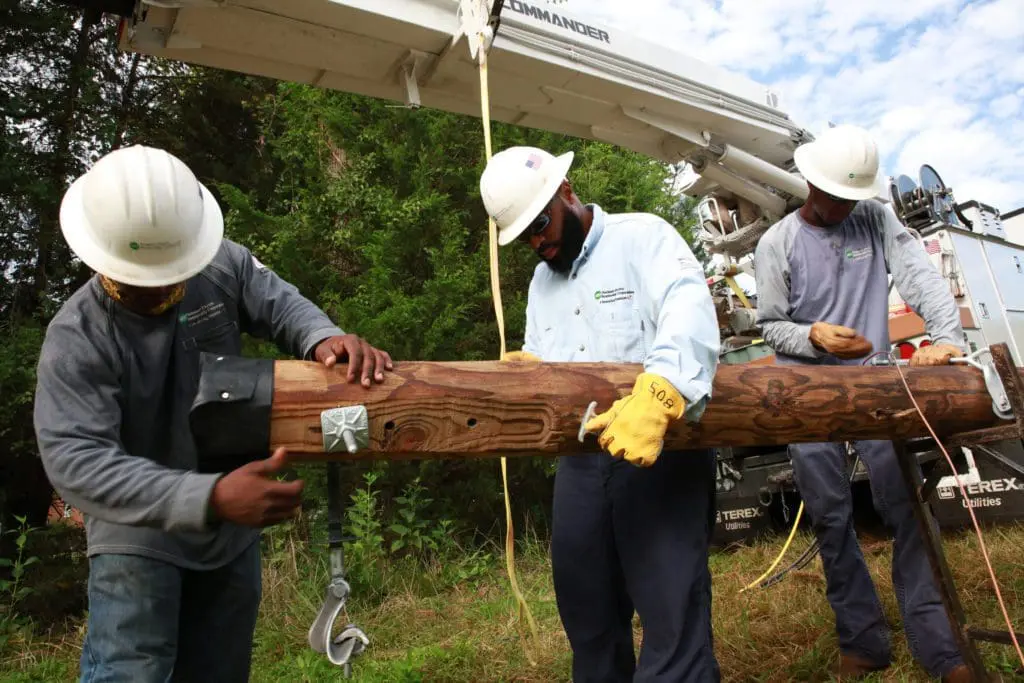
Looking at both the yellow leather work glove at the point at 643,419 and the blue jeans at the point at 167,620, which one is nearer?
the yellow leather work glove at the point at 643,419

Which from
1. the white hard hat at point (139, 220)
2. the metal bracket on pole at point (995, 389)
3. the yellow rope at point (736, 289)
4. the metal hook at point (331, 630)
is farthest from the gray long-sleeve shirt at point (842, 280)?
the yellow rope at point (736, 289)

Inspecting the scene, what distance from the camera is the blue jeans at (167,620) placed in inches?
76.7

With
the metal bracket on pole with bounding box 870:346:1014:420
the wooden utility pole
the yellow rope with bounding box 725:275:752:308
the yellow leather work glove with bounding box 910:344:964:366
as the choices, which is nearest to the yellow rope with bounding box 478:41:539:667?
the wooden utility pole

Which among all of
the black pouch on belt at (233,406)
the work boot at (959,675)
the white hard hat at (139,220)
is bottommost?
the work boot at (959,675)

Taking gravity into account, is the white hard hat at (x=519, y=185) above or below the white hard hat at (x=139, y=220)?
above

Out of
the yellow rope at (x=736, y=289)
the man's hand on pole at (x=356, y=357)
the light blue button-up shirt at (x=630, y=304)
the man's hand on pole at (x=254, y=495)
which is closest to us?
the man's hand on pole at (x=254, y=495)

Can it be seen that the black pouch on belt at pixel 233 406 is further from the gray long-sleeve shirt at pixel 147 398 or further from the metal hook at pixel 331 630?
the metal hook at pixel 331 630

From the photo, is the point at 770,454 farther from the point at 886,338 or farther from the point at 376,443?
the point at 376,443

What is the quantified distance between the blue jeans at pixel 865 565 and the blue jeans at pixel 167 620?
2.33 meters

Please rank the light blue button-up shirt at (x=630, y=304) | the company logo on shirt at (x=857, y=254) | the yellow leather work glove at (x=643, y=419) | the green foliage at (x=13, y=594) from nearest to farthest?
the yellow leather work glove at (x=643, y=419)
the light blue button-up shirt at (x=630, y=304)
the company logo on shirt at (x=857, y=254)
the green foliage at (x=13, y=594)

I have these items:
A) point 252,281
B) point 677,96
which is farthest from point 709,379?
point 677,96

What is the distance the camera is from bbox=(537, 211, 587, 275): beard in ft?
8.32

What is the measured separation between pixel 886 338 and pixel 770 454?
225 cm

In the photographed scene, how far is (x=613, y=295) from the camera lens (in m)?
2.45
